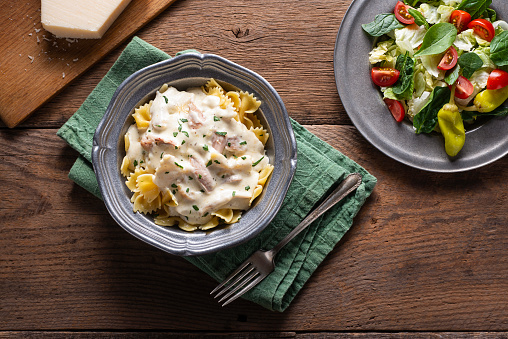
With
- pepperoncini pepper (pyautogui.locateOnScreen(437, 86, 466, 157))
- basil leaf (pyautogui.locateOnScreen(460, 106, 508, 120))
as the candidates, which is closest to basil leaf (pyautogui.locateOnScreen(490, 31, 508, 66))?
basil leaf (pyautogui.locateOnScreen(460, 106, 508, 120))

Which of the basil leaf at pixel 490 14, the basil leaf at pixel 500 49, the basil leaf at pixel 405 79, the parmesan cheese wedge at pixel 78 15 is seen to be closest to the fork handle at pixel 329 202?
the basil leaf at pixel 405 79

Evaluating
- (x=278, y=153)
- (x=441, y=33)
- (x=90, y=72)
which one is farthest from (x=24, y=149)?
(x=441, y=33)

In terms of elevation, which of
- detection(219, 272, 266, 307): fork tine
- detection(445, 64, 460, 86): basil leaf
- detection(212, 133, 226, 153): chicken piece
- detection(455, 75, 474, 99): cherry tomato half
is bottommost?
detection(219, 272, 266, 307): fork tine

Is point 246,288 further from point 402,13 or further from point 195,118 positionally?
point 402,13

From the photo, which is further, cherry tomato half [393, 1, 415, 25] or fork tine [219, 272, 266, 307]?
cherry tomato half [393, 1, 415, 25]

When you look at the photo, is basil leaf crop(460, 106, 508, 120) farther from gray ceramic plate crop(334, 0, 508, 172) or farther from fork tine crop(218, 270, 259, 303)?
fork tine crop(218, 270, 259, 303)

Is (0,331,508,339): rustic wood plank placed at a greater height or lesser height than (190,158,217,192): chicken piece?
lesser

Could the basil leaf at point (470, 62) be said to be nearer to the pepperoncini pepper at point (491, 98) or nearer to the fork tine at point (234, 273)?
the pepperoncini pepper at point (491, 98)

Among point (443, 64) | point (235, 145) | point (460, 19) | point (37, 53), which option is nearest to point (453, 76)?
point (443, 64)
